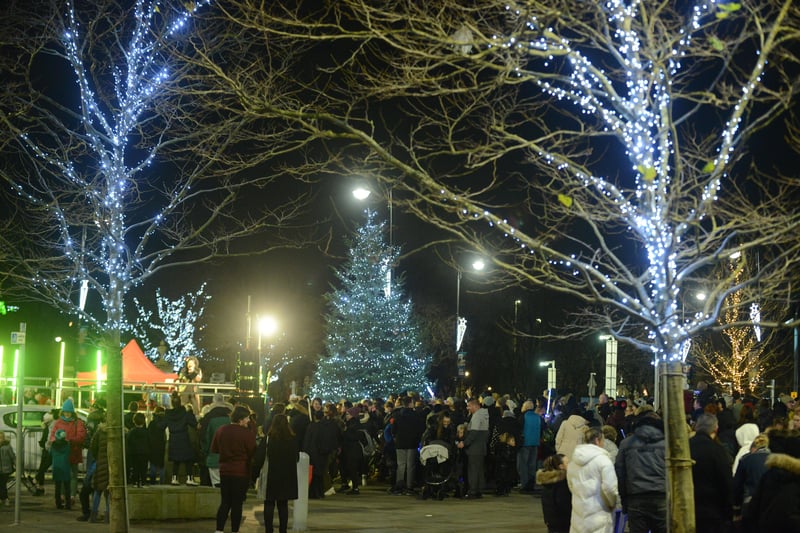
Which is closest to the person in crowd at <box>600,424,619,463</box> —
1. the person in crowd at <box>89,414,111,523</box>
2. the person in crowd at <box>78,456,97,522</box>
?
the person in crowd at <box>89,414,111,523</box>

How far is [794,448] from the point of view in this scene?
8.89m

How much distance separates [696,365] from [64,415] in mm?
48716

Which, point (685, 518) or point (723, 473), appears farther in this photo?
point (723, 473)

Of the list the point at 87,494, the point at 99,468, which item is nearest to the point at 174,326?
the point at 87,494

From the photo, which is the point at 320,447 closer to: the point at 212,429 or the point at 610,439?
the point at 212,429

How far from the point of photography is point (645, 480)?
11.8m

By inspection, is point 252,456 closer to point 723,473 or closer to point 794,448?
point 723,473

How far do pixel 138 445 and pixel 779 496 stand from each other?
13.6 metres

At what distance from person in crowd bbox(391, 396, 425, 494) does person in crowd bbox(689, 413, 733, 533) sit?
1294 centimetres

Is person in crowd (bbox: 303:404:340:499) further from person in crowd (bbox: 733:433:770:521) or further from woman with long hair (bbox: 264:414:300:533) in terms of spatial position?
person in crowd (bbox: 733:433:770:521)

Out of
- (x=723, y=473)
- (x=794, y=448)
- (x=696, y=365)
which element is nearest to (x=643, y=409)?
(x=723, y=473)

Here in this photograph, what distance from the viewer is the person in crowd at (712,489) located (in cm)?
1082

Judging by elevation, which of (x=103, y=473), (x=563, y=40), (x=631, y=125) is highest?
(x=563, y=40)

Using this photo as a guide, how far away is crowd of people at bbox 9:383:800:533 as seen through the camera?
431 inches
